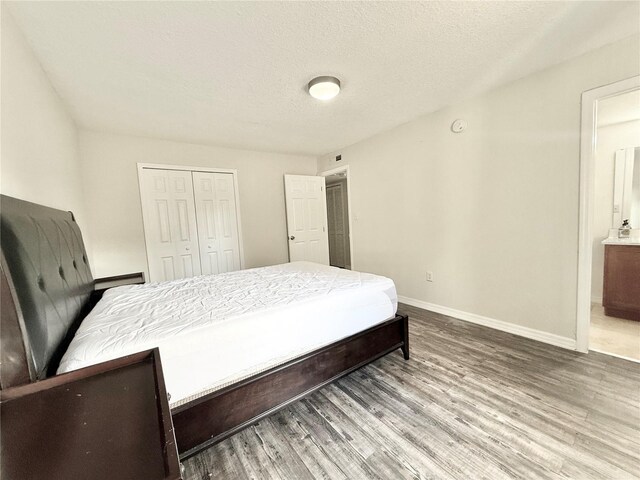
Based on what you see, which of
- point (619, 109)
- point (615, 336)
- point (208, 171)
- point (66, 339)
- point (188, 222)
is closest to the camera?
point (66, 339)

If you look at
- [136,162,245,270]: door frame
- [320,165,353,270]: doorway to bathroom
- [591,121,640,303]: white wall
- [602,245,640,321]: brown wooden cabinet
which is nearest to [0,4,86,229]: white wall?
[136,162,245,270]: door frame

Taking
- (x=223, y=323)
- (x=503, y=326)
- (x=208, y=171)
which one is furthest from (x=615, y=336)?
(x=208, y=171)

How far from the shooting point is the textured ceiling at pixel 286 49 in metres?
1.45

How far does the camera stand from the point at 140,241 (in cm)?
330

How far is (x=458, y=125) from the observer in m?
2.71

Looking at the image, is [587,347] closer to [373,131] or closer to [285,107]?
[373,131]

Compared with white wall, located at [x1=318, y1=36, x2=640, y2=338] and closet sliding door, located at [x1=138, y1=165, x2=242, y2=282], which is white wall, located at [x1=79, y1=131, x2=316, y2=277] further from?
white wall, located at [x1=318, y1=36, x2=640, y2=338]

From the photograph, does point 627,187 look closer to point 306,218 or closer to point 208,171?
point 306,218

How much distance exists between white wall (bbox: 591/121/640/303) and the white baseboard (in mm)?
1572

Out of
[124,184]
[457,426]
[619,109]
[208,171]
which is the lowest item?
[457,426]

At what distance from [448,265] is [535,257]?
2.62ft

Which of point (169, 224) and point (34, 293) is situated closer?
point (34, 293)

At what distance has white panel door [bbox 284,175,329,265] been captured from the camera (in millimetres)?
4387

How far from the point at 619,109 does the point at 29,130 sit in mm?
4755
